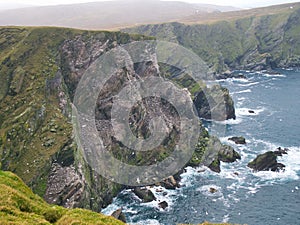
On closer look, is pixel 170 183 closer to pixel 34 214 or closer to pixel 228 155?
pixel 228 155

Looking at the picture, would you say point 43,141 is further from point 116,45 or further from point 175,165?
point 116,45

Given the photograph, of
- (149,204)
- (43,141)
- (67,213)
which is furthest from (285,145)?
(67,213)

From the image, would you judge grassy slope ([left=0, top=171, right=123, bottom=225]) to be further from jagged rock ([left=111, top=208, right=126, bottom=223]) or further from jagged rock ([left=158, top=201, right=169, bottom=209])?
jagged rock ([left=158, top=201, right=169, bottom=209])

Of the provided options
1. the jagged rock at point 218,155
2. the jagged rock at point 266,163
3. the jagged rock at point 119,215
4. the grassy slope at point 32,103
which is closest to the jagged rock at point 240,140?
the jagged rock at point 218,155

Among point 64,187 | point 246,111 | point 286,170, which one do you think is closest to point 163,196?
point 64,187

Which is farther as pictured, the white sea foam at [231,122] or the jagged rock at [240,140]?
the white sea foam at [231,122]

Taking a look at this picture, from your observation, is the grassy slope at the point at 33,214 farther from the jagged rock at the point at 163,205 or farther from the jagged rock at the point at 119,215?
the jagged rock at the point at 163,205
